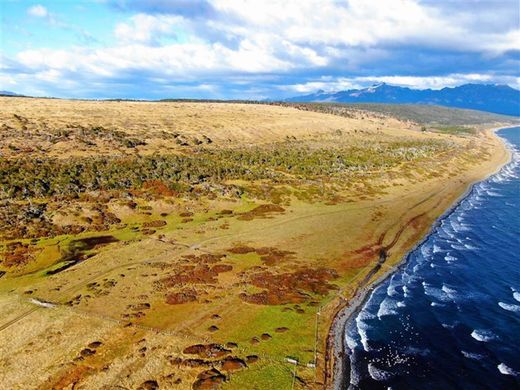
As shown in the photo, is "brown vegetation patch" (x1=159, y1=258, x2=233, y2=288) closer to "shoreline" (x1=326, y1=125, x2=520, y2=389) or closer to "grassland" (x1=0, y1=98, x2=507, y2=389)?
"grassland" (x1=0, y1=98, x2=507, y2=389)

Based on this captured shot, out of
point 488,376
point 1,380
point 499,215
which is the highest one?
point 1,380

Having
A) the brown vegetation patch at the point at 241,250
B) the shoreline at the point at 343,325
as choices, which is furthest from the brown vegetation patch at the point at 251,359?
the brown vegetation patch at the point at 241,250

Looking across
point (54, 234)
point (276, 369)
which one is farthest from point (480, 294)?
point (54, 234)

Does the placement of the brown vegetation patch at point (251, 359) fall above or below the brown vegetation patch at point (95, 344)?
below

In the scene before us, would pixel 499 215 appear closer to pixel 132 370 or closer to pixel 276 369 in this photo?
pixel 276 369

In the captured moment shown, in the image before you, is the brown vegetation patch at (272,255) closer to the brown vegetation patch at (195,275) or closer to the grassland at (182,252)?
the grassland at (182,252)

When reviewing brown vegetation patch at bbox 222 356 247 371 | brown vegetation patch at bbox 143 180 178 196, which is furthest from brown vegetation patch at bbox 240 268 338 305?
brown vegetation patch at bbox 143 180 178 196
